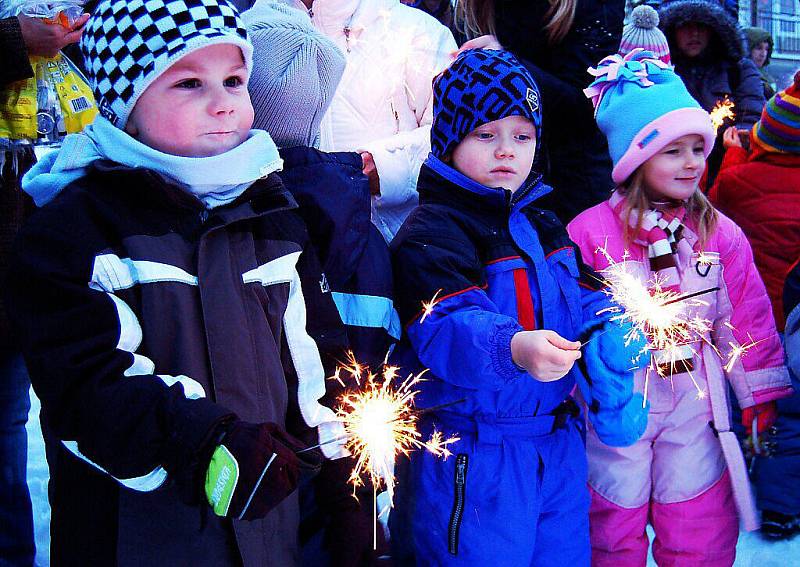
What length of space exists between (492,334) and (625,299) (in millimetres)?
554

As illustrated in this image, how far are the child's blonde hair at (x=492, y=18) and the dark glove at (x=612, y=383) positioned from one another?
128 centimetres

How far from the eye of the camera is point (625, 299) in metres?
2.19

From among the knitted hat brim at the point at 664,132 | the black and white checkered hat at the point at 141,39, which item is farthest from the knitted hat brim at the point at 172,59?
the knitted hat brim at the point at 664,132

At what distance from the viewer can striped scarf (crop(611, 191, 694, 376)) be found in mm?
2580

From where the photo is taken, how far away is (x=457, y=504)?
208cm

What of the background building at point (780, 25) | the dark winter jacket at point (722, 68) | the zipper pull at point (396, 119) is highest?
the zipper pull at point (396, 119)

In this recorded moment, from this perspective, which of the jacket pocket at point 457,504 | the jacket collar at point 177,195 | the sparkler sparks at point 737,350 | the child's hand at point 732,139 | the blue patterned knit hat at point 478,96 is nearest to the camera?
the jacket collar at point 177,195

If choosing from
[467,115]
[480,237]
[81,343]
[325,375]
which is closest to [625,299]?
[480,237]

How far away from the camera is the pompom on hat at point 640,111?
2.69 metres

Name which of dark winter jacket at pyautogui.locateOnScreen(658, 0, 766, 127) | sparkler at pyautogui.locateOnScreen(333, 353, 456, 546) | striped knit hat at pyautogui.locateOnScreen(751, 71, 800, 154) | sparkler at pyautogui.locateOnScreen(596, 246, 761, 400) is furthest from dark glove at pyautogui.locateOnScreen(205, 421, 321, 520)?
dark winter jacket at pyautogui.locateOnScreen(658, 0, 766, 127)

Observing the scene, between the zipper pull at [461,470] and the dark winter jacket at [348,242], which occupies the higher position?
the dark winter jacket at [348,242]

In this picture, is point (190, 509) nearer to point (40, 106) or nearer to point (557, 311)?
point (557, 311)

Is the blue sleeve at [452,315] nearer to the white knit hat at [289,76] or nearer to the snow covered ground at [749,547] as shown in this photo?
the white knit hat at [289,76]

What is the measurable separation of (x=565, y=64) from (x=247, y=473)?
2.20 meters
